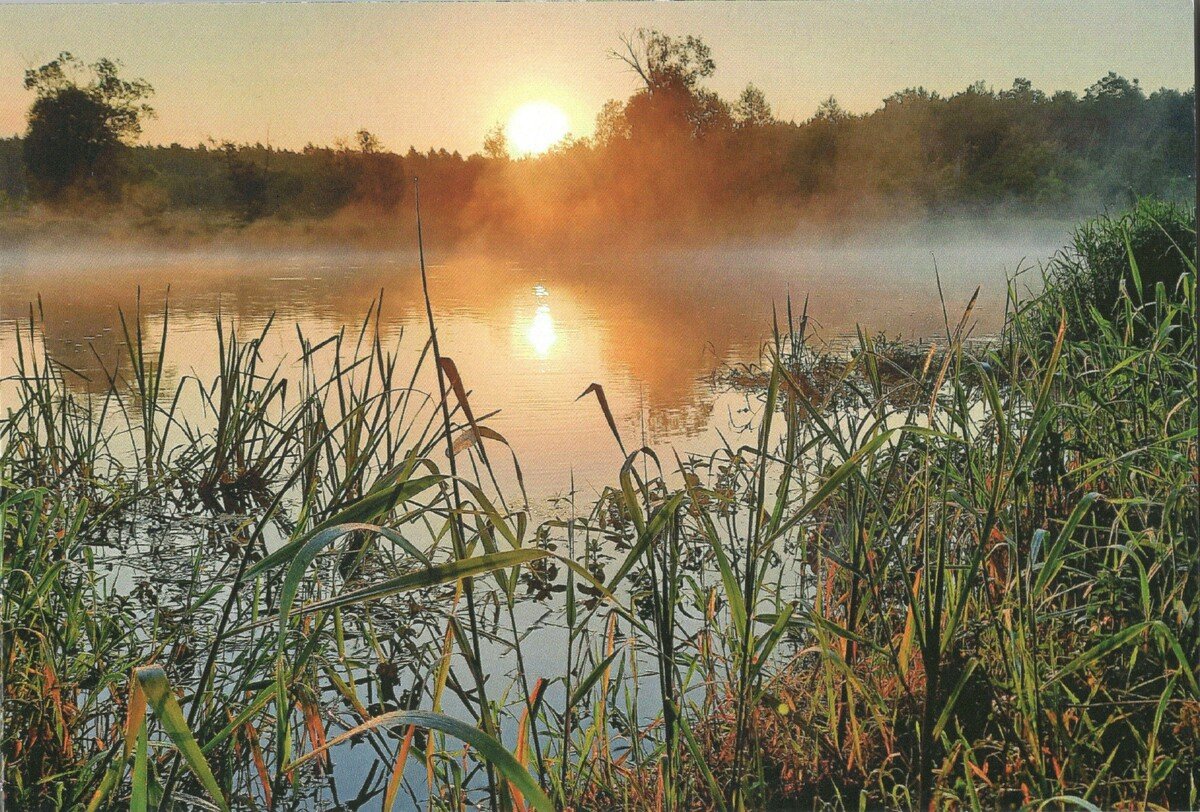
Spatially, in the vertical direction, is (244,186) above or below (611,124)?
below

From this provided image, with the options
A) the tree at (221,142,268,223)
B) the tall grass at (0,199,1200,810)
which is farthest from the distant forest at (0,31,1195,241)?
the tall grass at (0,199,1200,810)

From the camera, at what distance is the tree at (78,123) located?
2018mm

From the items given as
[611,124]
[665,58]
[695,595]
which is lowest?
[695,595]

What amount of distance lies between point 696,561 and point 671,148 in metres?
0.87

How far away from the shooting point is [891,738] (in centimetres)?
191

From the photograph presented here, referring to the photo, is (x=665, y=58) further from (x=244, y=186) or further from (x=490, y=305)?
(x=244, y=186)

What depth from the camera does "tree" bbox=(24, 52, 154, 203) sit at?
79.4 inches

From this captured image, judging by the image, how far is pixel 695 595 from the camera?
6.65ft

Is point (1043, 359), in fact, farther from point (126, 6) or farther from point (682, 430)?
point (126, 6)

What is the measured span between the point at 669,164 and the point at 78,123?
120 centimetres

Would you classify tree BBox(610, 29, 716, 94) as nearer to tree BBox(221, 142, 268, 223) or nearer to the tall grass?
the tall grass

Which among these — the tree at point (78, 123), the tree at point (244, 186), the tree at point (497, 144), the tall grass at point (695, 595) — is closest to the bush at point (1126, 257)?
the tall grass at point (695, 595)

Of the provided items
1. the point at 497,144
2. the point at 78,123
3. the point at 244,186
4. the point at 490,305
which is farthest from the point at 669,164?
the point at 78,123

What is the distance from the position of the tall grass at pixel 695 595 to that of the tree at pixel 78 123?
14.5 inches
